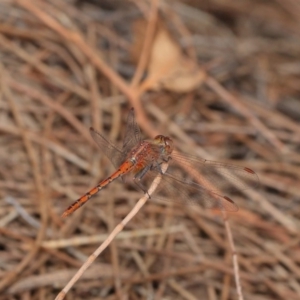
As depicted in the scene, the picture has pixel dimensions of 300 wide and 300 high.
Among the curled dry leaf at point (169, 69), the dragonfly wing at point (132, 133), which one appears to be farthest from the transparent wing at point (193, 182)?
the curled dry leaf at point (169, 69)

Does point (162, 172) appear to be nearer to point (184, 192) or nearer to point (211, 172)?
point (184, 192)

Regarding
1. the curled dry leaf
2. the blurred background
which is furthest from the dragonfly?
the curled dry leaf

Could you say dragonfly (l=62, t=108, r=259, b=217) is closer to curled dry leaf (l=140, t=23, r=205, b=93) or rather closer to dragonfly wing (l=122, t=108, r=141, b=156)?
dragonfly wing (l=122, t=108, r=141, b=156)

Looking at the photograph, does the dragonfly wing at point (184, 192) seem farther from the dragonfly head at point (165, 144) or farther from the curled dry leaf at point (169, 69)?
the curled dry leaf at point (169, 69)

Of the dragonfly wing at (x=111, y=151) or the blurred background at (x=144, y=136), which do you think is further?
the blurred background at (x=144, y=136)

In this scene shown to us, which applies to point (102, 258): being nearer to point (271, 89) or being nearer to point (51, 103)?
point (51, 103)

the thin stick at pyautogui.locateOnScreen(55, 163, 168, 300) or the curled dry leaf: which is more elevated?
the curled dry leaf

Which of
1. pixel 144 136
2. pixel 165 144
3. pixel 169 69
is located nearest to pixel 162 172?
pixel 165 144
